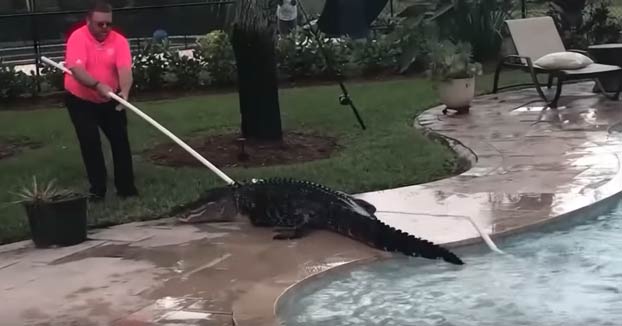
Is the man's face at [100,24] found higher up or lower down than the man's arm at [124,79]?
higher up

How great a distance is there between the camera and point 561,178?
7180 millimetres

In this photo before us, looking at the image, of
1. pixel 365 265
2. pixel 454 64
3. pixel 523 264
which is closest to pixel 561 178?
pixel 523 264

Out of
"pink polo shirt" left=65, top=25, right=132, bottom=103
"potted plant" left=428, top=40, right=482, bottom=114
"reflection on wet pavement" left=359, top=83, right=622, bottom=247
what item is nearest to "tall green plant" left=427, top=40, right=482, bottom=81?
"potted plant" left=428, top=40, right=482, bottom=114

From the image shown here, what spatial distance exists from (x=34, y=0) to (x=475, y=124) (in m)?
8.23

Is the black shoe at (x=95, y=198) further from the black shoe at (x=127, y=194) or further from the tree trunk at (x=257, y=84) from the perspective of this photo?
the tree trunk at (x=257, y=84)

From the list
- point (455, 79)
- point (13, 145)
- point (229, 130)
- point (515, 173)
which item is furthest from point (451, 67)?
point (13, 145)

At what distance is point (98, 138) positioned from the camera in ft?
23.2

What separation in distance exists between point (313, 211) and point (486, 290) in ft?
4.71

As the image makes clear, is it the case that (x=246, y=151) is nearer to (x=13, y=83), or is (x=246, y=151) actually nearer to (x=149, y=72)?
(x=149, y=72)

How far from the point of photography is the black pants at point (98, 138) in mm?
7016

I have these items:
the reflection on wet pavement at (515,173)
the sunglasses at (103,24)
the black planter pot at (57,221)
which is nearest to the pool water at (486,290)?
the reflection on wet pavement at (515,173)

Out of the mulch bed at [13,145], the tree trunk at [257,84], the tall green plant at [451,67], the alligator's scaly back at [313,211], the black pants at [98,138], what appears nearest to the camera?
the alligator's scaly back at [313,211]

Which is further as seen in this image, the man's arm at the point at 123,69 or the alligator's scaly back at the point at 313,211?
the man's arm at the point at 123,69

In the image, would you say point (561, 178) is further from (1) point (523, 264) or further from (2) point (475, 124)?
(2) point (475, 124)
